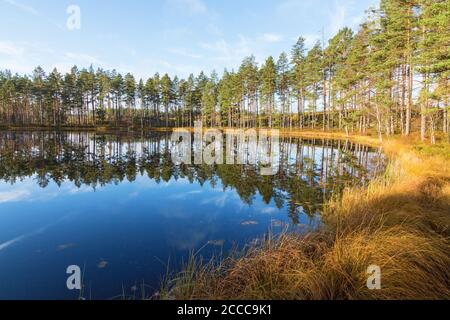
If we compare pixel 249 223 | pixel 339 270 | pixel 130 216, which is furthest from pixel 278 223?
pixel 130 216

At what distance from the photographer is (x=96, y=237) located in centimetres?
678

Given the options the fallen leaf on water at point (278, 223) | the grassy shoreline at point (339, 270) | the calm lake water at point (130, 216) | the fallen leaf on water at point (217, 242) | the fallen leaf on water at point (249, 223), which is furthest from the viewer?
the fallen leaf on water at point (249, 223)

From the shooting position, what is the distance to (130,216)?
8.42 m

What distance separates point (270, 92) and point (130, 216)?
50.0 m

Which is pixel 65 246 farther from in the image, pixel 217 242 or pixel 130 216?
pixel 217 242

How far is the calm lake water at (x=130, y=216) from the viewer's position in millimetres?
5113

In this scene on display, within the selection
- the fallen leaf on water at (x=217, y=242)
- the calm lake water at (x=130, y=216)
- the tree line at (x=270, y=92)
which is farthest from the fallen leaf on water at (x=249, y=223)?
the tree line at (x=270, y=92)

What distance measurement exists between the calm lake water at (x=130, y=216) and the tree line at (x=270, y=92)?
2026 centimetres

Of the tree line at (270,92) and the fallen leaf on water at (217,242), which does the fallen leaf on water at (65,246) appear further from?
the tree line at (270,92)

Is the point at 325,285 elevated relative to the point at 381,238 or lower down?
lower down

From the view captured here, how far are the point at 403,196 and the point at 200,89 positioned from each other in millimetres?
69865

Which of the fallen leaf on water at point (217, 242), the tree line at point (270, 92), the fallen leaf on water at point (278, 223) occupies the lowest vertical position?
the fallen leaf on water at point (217, 242)
